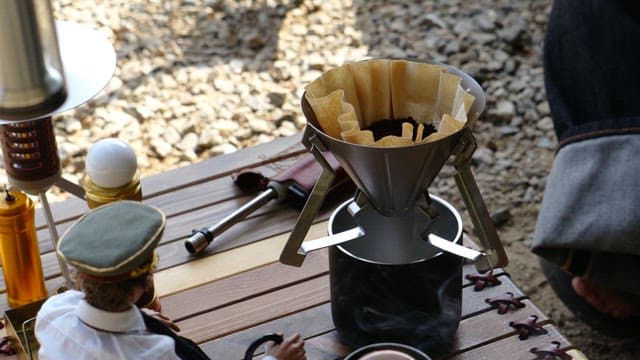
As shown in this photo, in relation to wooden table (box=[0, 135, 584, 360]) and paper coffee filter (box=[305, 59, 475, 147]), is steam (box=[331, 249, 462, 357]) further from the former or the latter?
paper coffee filter (box=[305, 59, 475, 147])

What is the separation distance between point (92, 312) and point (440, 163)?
56cm

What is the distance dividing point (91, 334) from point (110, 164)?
363 mm

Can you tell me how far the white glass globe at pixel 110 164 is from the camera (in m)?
1.53

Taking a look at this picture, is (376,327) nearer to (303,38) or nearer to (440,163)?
(440,163)

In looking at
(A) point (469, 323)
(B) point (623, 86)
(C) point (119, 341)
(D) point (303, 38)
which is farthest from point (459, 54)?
(C) point (119, 341)

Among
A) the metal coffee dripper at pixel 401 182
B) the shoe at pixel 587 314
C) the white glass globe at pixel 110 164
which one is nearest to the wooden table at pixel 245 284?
the metal coffee dripper at pixel 401 182

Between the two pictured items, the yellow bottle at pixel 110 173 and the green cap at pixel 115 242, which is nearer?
the green cap at pixel 115 242

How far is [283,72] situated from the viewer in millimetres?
3191

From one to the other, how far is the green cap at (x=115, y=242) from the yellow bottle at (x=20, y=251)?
398mm

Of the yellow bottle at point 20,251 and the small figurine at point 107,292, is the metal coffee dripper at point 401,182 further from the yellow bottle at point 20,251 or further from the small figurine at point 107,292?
the yellow bottle at point 20,251

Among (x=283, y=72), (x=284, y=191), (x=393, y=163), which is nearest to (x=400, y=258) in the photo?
(x=393, y=163)

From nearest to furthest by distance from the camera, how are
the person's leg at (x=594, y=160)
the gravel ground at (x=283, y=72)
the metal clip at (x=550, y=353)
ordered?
the metal clip at (x=550, y=353), the person's leg at (x=594, y=160), the gravel ground at (x=283, y=72)

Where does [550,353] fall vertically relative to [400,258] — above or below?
below

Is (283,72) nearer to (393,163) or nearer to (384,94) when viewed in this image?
(384,94)
